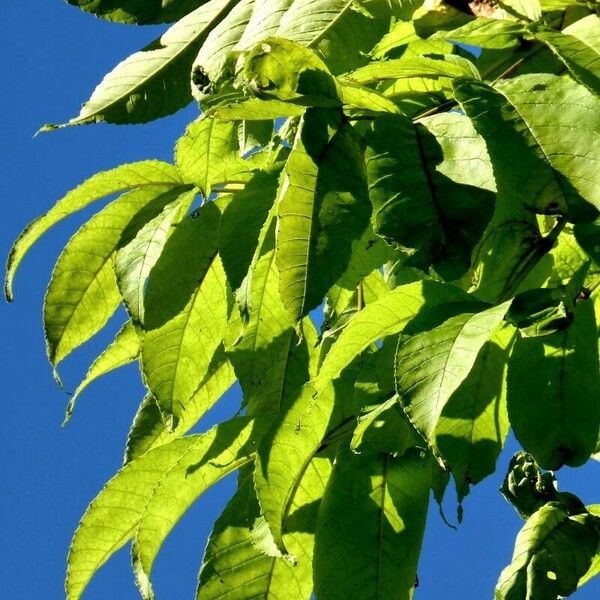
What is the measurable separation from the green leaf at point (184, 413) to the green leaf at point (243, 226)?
9.4 inches

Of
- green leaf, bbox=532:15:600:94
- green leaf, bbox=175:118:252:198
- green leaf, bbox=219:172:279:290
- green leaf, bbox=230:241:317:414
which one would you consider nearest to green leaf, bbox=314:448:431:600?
green leaf, bbox=230:241:317:414

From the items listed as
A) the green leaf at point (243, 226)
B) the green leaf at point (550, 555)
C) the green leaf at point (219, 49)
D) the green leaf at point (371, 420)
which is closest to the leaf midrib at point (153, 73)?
the green leaf at point (219, 49)

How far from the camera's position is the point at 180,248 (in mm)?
1295

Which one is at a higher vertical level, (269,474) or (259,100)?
(259,100)

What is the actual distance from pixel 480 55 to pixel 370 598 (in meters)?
0.66

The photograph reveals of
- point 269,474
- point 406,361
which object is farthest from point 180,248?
point 406,361

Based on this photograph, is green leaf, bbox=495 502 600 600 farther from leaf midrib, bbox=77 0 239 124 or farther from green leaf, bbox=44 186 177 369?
leaf midrib, bbox=77 0 239 124

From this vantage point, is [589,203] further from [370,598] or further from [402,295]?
[370,598]

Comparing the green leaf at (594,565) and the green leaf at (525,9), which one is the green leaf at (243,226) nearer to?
the green leaf at (525,9)

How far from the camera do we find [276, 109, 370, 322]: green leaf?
0.96m

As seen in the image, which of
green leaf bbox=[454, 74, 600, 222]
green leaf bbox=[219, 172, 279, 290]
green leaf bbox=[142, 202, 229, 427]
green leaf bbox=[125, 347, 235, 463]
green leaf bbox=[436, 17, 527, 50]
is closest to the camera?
green leaf bbox=[454, 74, 600, 222]

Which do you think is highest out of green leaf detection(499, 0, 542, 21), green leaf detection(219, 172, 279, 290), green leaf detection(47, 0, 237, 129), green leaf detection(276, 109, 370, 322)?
green leaf detection(47, 0, 237, 129)

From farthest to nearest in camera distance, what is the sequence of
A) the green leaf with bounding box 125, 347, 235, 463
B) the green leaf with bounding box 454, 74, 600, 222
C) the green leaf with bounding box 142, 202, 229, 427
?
the green leaf with bounding box 125, 347, 235, 463, the green leaf with bounding box 142, 202, 229, 427, the green leaf with bounding box 454, 74, 600, 222

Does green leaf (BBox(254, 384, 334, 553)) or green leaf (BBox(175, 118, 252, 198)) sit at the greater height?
green leaf (BBox(175, 118, 252, 198))
